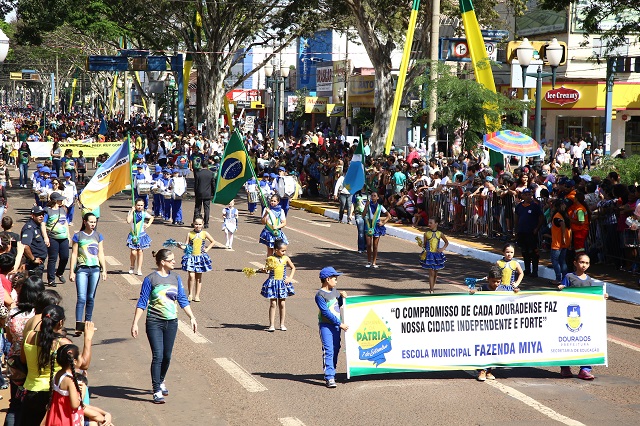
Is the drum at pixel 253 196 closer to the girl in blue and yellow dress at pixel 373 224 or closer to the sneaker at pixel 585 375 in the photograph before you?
the girl in blue and yellow dress at pixel 373 224

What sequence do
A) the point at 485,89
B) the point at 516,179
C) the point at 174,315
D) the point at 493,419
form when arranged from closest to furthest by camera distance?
1. the point at 493,419
2. the point at 174,315
3. the point at 516,179
4. the point at 485,89

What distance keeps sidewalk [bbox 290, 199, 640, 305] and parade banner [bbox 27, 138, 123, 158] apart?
16201mm

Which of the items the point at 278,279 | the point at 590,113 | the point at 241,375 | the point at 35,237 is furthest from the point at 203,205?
the point at 590,113

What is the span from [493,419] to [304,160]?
24.7 meters

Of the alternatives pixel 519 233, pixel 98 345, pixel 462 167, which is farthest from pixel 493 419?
pixel 462 167

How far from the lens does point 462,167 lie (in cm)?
2528

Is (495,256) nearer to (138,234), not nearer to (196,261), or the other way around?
(196,261)

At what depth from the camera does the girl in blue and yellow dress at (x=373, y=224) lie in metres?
18.5

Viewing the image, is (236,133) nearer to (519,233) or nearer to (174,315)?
(519,233)

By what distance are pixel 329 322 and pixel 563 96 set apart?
35100 mm

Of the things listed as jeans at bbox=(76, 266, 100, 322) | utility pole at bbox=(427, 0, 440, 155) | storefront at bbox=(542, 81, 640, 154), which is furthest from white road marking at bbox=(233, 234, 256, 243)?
storefront at bbox=(542, 81, 640, 154)

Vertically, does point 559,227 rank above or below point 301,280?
above

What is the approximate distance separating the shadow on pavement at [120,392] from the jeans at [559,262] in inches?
353

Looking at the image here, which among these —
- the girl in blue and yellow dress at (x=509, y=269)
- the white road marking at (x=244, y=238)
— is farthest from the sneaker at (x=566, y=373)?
the white road marking at (x=244, y=238)
